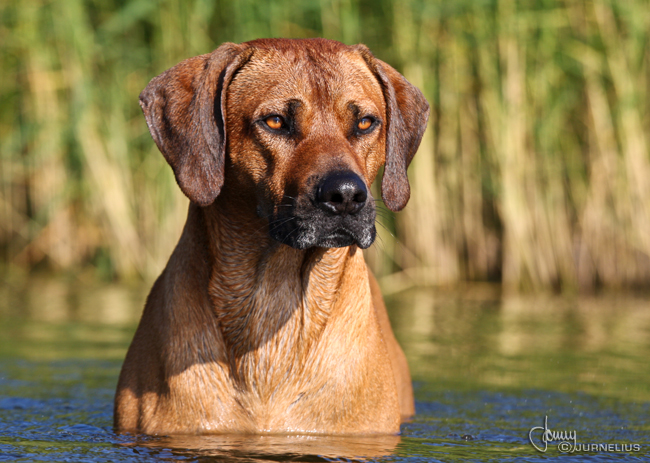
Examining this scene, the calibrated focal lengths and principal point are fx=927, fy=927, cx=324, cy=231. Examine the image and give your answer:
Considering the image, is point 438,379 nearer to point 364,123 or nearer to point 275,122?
point 364,123

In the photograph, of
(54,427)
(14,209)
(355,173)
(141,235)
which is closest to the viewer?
(355,173)

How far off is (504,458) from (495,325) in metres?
3.92

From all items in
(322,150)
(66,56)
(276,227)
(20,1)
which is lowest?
(276,227)

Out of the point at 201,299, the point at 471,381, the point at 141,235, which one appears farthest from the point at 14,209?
the point at 201,299

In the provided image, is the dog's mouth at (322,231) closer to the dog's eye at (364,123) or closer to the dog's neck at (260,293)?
the dog's neck at (260,293)

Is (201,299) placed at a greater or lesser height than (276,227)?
lesser

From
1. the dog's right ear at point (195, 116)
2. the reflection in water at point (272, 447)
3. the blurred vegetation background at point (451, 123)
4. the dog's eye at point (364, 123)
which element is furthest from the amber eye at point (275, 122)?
the blurred vegetation background at point (451, 123)

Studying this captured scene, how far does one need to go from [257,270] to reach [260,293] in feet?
0.33

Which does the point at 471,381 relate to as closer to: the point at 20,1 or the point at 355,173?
the point at 355,173

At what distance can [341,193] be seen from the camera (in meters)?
3.53

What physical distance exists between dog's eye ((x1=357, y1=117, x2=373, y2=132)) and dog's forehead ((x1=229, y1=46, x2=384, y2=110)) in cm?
7

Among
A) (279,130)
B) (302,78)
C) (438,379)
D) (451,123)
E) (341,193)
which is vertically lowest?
(438,379)

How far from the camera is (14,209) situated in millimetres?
11000

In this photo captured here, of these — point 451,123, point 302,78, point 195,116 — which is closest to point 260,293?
Result: point 195,116
